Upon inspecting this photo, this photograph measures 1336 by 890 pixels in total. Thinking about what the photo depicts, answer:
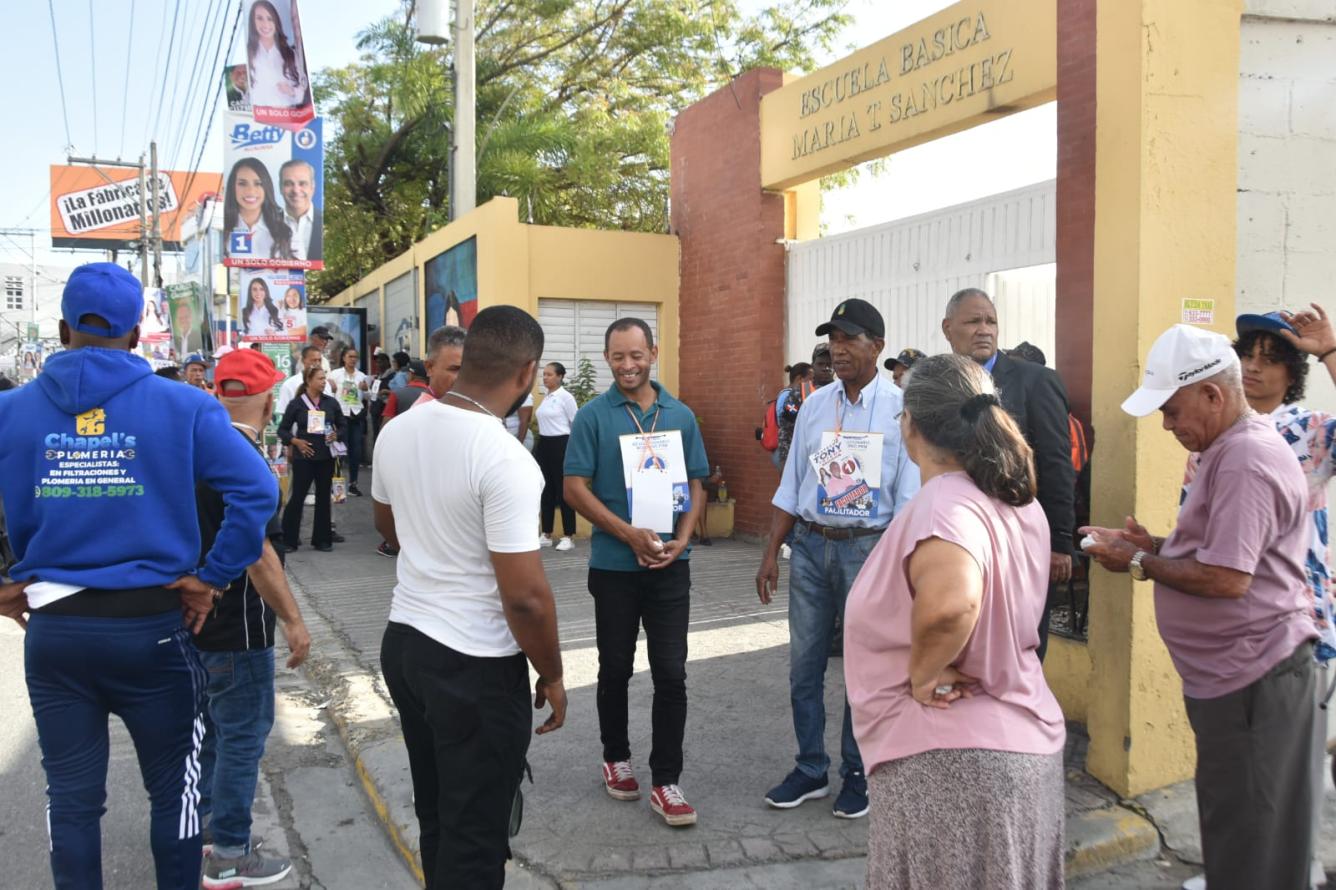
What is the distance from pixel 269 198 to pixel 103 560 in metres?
10.8

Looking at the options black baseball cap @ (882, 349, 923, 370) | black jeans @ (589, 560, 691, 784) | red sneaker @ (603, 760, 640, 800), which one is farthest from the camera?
black baseball cap @ (882, 349, 923, 370)

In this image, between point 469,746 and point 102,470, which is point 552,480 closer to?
point 102,470

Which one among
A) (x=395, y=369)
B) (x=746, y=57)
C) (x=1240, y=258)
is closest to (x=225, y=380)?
(x=1240, y=258)

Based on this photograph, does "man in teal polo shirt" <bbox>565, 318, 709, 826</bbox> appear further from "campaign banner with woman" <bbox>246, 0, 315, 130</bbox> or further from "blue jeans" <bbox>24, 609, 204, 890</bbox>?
"campaign banner with woman" <bbox>246, 0, 315, 130</bbox>

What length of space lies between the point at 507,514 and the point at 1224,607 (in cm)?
212

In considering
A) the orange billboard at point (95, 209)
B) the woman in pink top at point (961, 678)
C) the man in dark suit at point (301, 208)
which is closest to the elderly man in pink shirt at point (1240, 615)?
the woman in pink top at point (961, 678)

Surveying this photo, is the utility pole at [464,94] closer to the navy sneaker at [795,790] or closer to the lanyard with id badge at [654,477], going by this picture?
the lanyard with id badge at [654,477]

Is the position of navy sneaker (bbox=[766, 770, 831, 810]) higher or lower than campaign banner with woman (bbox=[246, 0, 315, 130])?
lower

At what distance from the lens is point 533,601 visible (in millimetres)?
2764

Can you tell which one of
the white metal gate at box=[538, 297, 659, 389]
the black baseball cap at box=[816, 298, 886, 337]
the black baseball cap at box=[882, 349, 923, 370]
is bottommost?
the black baseball cap at box=[882, 349, 923, 370]

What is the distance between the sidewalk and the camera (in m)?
3.79

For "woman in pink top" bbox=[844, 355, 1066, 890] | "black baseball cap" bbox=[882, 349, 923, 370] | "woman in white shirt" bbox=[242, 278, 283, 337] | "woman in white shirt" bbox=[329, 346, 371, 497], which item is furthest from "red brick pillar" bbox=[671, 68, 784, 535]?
"woman in pink top" bbox=[844, 355, 1066, 890]

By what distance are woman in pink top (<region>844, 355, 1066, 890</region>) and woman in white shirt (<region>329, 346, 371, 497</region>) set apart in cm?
1188

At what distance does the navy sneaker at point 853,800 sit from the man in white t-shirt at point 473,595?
66.2 inches
